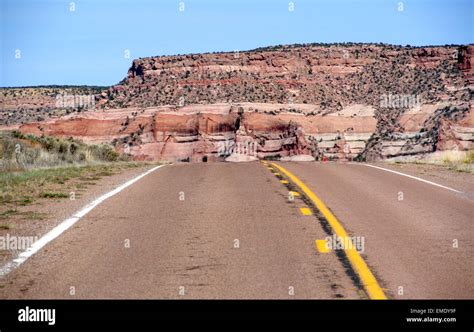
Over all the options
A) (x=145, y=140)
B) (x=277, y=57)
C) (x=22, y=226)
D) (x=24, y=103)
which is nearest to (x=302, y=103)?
(x=277, y=57)

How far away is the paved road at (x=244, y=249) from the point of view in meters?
7.14

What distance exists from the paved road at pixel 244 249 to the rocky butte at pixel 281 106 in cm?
5209

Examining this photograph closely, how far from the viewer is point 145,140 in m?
86.7

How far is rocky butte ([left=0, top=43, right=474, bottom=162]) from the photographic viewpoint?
79.1 metres

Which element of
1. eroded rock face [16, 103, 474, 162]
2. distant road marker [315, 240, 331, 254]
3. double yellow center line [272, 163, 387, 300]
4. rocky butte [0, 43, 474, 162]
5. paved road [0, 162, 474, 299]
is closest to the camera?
double yellow center line [272, 163, 387, 300]

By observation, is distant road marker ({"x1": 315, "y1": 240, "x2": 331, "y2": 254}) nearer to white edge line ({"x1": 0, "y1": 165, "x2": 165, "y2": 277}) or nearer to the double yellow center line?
the double yellow center line

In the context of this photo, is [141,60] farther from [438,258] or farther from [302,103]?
[438,258]

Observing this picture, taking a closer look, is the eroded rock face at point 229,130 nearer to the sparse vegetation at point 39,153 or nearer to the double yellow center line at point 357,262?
the sparse vegetation at point 39,153

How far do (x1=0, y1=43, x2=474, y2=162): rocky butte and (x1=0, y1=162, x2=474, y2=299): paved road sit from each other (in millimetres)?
52088

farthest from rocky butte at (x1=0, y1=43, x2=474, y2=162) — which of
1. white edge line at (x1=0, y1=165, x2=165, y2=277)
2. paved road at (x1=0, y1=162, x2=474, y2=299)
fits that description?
white edge line at (x1=0, y1=165, x2=165, y2=277)
